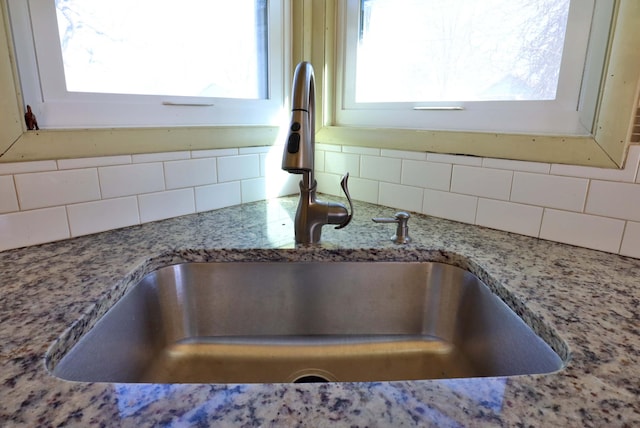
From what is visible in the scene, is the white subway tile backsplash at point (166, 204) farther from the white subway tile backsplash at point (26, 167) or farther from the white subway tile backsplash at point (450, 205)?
the white subway tile backsplash at point (450, 205)

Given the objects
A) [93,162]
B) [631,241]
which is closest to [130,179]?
[93,162]

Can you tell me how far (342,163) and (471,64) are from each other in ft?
1.63

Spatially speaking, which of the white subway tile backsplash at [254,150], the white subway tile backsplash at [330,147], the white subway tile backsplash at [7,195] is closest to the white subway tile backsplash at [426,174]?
the white subway tile backsplash at [330,147]

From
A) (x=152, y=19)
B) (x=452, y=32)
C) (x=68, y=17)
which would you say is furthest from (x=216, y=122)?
(x=452, y=32)

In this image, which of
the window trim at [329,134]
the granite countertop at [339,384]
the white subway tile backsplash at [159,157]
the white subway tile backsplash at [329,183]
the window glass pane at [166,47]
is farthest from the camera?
the white subway tile backsplash at [329,183]

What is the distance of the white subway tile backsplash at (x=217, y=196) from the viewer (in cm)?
113

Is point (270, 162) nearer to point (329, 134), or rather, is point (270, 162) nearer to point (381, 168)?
point (329, 134)

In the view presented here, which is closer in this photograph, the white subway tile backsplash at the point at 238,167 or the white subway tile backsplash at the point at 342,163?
the white subway tile backsplash at the point at 238,167

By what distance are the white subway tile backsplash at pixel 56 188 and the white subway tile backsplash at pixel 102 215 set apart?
0.07ft

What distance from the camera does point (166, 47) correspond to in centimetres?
103

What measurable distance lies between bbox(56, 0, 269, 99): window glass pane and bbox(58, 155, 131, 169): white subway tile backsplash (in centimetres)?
17

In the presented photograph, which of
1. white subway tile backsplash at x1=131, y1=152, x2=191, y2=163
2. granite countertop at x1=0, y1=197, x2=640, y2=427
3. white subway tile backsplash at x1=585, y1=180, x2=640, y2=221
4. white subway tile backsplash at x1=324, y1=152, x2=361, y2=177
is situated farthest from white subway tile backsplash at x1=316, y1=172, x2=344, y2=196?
white subway tile backsplash at x1=585, y1=180, x2=640, y2=221

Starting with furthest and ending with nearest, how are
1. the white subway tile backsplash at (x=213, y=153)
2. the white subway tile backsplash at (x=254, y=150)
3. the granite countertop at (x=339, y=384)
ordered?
1. the white subway tile backsplash at (x=254, y=150)
2. the white subway tile backsplash at (x=213, y=153)
3. the granite countertop at (x=339, y=384)

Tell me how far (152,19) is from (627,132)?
45.6 inches
